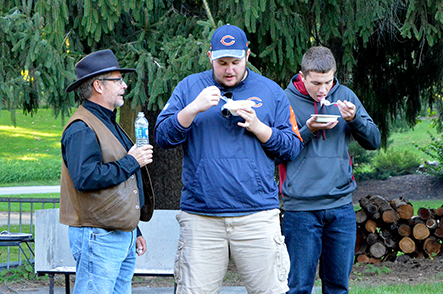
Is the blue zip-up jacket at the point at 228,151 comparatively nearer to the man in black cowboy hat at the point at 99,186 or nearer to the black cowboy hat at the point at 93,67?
the man in black cowboy hat at the point at 99,186

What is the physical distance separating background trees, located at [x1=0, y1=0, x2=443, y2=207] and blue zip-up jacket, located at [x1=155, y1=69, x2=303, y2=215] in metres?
2.08

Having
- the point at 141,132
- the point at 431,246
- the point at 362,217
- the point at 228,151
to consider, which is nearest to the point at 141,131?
the point at 141,132

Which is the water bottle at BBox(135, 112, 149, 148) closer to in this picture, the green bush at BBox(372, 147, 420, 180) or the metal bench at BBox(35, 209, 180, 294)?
the metal bench at BBox(35, 209, 180, 294)

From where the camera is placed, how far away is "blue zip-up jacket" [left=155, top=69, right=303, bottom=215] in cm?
284

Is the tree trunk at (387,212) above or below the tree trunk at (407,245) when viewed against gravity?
above

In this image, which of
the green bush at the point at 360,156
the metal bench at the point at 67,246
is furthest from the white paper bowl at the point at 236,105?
the green bush at the point at 360,156

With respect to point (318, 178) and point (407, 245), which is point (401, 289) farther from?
point (318, 178)

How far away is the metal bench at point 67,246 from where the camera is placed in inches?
185

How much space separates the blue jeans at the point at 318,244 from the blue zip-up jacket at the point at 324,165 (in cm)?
7

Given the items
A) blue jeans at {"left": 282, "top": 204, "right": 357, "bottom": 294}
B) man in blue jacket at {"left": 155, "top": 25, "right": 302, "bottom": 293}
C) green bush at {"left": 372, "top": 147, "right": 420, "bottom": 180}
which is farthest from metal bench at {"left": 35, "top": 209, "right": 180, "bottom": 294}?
green bush at {"left": 372, "top": 147, "right": 420, "bottom": 180}

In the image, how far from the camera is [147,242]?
4.83 m

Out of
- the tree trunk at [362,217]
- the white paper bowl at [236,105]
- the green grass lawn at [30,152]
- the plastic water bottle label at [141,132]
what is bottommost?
the green grass lawn at [30,152]

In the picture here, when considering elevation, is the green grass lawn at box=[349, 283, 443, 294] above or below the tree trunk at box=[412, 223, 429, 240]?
below

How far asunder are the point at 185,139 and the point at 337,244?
1.22 meters
